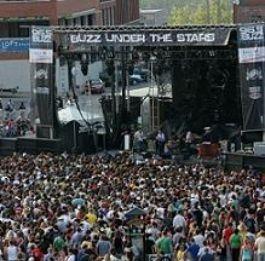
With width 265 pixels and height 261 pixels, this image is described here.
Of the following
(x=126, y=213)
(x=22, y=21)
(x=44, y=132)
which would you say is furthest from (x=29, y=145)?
(x=22, y=21)

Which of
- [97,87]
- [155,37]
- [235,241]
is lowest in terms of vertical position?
[235,241]

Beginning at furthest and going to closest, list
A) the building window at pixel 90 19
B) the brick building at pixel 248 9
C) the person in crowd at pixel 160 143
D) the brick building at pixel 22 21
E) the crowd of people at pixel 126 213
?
the building window at pixel 90 19 < the brick building at pixel 22 21 < the brick building at pixel 248 9 < the person in crowd at pixel 160 143 < the crowd of people at pixel 126 213

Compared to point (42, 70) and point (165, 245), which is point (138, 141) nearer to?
point (42, 70)

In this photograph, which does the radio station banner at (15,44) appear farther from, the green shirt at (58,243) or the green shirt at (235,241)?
the green shirt at (235,241)

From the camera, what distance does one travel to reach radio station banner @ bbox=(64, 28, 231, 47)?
111ft

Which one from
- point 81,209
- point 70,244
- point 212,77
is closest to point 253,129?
point 212,77

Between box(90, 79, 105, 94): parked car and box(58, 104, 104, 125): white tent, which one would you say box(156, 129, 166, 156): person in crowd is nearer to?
box(58, 104, 104, 125): white tent

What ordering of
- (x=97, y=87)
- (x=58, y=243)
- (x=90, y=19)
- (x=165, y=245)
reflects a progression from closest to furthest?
(x=165, y=245), (x=58, y=243), (x=97, y=87), (x=90, y=19)

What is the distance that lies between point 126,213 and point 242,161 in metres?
11.1

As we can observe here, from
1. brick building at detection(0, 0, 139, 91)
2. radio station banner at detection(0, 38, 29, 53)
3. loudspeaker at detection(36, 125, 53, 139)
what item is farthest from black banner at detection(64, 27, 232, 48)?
brick building at detection(0, 0, 139, 91)

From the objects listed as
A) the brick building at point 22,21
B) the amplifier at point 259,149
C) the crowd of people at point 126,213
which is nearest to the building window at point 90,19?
the brick building at point 22,21

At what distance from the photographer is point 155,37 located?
35.1 metres

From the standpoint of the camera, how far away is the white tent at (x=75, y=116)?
40.7 metres

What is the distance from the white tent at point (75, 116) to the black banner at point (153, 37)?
3.98 m
